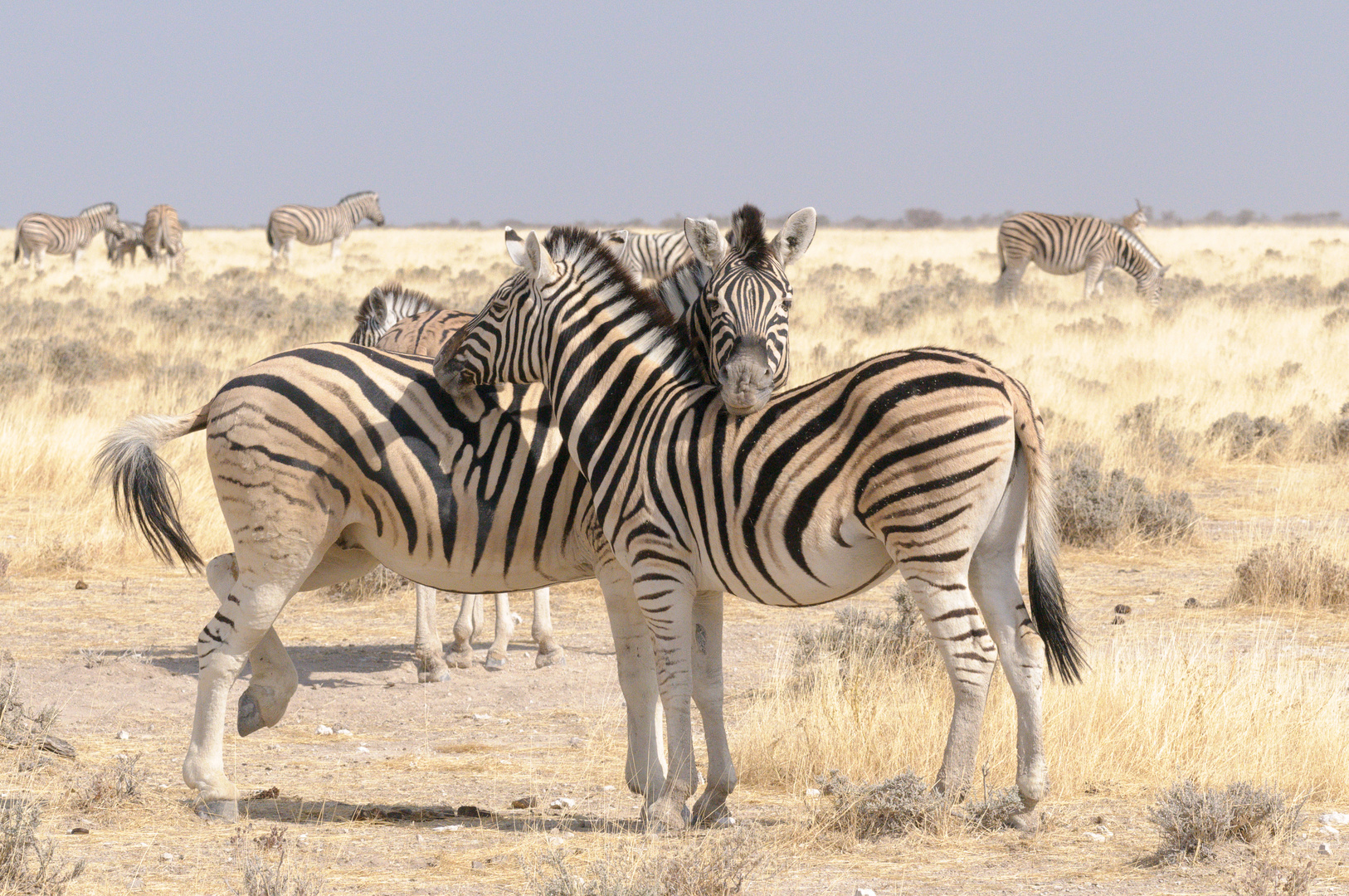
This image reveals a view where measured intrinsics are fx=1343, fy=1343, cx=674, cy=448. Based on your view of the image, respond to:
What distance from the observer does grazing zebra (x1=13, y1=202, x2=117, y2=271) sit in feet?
127

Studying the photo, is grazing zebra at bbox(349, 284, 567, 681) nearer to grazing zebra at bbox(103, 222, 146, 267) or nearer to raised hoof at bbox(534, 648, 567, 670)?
raised hoof at bbox(534, 648, 567, 670)

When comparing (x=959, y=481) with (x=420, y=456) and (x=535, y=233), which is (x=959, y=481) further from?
(x=420, y=456)

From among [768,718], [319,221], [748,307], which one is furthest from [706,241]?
[319,221]

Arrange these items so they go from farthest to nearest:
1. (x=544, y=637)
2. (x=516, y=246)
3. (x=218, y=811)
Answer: (x=544, y=637) < (x=516, y=246) < (x=218, y=811)

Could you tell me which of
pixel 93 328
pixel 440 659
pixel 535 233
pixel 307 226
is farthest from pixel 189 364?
pixel 307 226

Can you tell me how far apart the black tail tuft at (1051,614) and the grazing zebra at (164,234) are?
36033mm

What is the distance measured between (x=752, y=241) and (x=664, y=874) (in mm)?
2818

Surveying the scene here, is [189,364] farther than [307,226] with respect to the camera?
No

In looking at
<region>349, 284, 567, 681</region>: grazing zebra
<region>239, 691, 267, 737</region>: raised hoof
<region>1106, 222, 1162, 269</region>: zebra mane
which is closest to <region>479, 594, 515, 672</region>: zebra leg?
<region>349, 284, 567, 681</region>: grazing zebra

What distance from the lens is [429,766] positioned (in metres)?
6.16

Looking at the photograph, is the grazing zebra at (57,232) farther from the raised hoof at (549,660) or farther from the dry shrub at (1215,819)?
the dry shrub at (1215,819)

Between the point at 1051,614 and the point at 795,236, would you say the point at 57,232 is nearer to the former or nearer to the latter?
the point at 795,236

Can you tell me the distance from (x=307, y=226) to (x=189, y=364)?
28.0 metres

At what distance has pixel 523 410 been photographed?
18.5 ft
